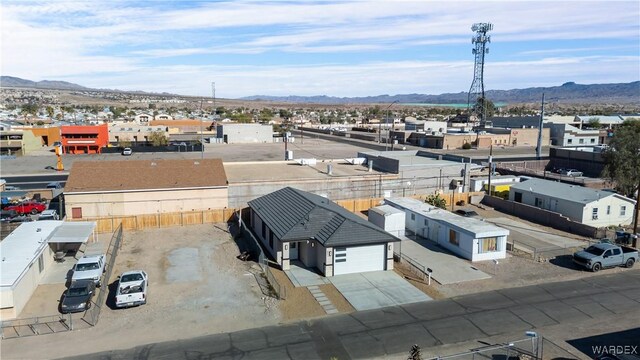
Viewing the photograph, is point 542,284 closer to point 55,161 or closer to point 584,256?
point 584,256

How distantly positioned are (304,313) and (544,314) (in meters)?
10.6

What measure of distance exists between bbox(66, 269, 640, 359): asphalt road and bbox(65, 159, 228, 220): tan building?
20108 millimetres

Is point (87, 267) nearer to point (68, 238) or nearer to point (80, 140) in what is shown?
point (68, 238)

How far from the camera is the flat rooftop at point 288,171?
44.6 metres

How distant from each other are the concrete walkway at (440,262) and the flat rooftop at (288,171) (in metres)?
13.7

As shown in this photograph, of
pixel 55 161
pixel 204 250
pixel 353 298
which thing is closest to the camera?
pixel 353 298

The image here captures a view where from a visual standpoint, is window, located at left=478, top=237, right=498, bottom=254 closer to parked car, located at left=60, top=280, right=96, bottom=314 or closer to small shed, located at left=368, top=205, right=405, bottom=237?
small shed, located at left=368, top=205, right=405, bottom=237

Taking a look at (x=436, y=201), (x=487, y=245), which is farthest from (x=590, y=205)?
(x=487, y=245)

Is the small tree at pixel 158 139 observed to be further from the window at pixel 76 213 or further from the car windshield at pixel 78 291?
the car windshield at pixel 78 291

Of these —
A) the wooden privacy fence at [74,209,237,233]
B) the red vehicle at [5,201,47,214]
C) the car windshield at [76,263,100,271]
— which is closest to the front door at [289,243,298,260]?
the car windshield at [76,263,100,271]

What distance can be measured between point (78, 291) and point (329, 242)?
12.1 m

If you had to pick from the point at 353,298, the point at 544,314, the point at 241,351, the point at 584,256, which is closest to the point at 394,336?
the point at 353,298

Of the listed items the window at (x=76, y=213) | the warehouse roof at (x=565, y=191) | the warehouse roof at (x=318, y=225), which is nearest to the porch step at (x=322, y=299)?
the warehouse roof at (x=318, y=225)

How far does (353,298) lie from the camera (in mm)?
22500
